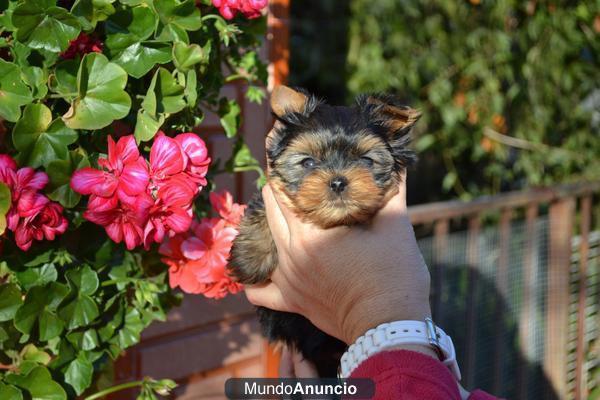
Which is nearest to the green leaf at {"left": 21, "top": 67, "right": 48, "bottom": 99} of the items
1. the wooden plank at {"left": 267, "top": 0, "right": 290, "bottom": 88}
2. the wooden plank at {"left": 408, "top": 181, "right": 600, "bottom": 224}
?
the wooden plank at {"left": 267, "top": 0, "right": 290, "bottom": 88}

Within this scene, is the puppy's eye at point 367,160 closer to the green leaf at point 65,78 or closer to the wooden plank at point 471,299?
the green leaf at point 65,78

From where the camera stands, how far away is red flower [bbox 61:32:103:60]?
166 cm

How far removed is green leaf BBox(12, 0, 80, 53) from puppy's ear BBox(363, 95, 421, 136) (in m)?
0.89

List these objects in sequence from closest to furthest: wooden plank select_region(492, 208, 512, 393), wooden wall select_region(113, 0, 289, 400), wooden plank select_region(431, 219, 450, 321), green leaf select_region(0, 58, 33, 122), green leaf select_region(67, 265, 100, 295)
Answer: green leaf select_region(0, 58, 33, 122)
green leaf select_region(67, 265, 100, 295)
wooden wall select_region(113, 0, 289, 400)
wooden plank select_region(431, 219, 450, 321)
wooden plank select_region(492, 208, 512, 393)

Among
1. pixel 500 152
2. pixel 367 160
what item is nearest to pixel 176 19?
pixel 367 160

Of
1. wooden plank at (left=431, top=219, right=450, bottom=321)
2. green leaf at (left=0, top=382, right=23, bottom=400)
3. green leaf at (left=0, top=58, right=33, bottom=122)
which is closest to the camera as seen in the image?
green leaf at (left=0, top=58, right=33, bottom=122)

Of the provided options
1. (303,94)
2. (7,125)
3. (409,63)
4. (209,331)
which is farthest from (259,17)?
(409,63)

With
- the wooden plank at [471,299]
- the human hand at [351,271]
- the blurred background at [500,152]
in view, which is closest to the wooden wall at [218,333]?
the human hand at [351,271]

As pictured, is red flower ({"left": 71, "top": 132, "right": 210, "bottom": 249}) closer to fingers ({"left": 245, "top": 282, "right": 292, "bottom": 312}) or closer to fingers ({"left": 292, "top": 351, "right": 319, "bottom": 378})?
fingers ({"left": 245, "top": 282, "right": 292, "bottom": 312})

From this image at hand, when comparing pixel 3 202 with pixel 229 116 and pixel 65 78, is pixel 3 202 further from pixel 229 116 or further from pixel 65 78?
pixel 229 116

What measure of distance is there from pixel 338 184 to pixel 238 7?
1.73 ft

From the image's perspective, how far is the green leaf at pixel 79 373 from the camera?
1824mm

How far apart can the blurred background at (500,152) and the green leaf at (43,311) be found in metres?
2.29

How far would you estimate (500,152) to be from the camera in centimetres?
526
